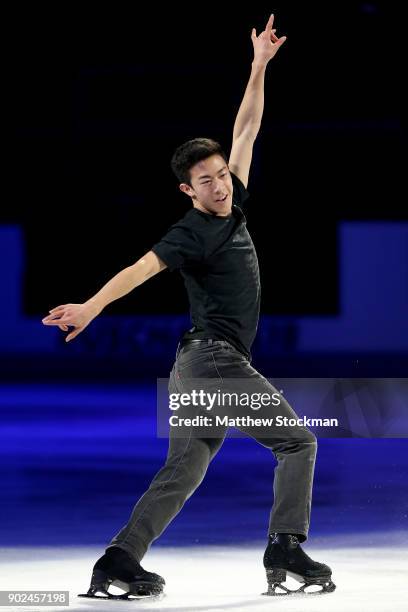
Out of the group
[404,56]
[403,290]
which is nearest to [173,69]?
[404,56]

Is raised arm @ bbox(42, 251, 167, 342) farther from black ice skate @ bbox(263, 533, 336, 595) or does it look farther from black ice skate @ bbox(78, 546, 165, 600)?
black ice skate @ bbox(263, 533, 336, 595)

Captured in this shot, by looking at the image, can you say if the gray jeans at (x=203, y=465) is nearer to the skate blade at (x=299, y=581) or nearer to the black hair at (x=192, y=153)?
the skate blade at (x=299, y=581)

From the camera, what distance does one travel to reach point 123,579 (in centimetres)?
469

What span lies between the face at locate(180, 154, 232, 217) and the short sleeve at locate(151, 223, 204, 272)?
Answer: 154 mm

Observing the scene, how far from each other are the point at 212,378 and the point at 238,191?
0.79m

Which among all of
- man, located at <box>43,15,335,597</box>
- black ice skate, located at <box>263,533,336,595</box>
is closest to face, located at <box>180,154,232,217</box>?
man, located at <box>43,15,335,597</box>

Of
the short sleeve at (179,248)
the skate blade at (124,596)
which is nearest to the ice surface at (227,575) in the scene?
the skate blade at (124,596)

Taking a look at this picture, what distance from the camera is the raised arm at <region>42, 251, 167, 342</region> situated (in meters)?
4.35

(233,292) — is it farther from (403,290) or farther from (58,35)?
(58,35)

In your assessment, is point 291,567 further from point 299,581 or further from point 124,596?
point 124,596

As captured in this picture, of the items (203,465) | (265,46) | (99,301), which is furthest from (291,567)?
(265,46)

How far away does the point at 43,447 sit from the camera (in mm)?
10102

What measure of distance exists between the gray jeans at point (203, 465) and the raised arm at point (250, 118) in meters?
0.84

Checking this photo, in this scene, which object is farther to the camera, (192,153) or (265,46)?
(265,46)
